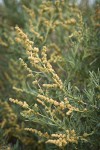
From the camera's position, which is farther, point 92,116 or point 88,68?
point 88,68

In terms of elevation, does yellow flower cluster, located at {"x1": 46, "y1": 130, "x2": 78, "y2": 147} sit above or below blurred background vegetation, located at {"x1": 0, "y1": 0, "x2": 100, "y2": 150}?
below

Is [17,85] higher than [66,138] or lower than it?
higher

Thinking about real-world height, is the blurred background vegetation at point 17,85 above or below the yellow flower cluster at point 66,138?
above

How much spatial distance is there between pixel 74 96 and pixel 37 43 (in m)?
0.76

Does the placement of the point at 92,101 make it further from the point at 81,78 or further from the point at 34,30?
the point at 34,30

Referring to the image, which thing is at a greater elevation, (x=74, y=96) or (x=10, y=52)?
(x=10, y=52)

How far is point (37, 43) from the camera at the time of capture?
2270 mm

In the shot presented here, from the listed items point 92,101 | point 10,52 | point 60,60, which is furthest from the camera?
point 10,52

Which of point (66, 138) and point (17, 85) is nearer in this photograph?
point (66, 138)

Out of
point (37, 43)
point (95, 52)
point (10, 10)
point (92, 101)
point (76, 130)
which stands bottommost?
point (76, 130)

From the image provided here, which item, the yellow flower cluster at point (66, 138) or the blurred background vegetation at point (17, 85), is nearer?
the yellow flower cluster at point (66, 138)

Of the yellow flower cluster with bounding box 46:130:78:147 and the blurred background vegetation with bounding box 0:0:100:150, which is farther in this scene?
the blurred background vegetation with bounding box 0:0:100:150

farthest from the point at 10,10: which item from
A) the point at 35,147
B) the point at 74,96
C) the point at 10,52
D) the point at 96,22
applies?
the point at 74,96

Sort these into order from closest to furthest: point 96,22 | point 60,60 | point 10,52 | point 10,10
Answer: point 60,60
point 96,22
point 10,52
point 10,10
